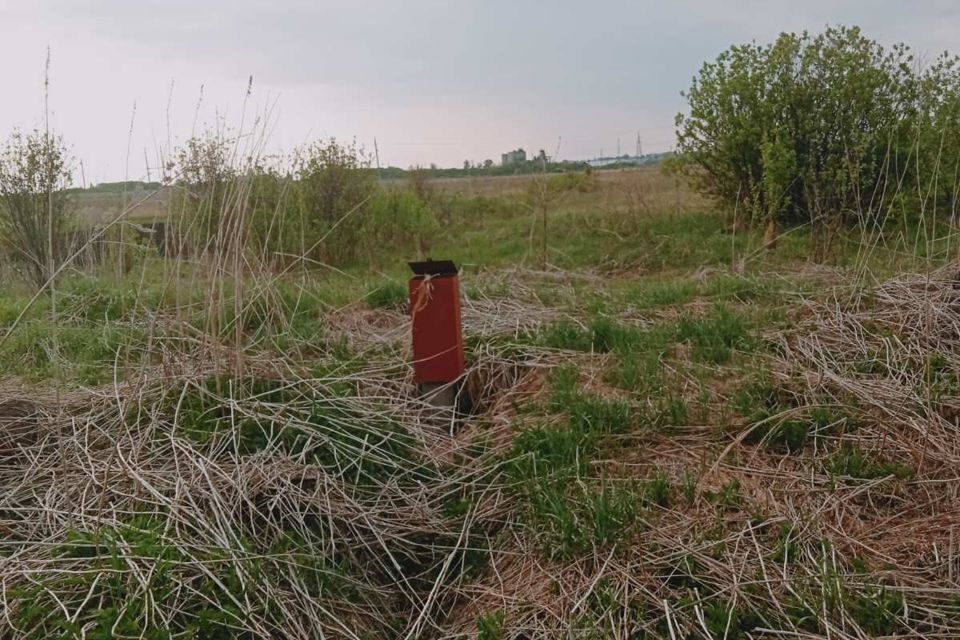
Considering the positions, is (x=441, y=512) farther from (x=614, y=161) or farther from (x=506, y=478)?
(x=614, y=161)

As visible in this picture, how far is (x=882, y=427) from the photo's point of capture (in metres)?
2.71

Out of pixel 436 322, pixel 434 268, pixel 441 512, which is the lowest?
pixel 441 512

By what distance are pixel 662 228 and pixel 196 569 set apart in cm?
796

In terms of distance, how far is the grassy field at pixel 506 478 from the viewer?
1.96 meters

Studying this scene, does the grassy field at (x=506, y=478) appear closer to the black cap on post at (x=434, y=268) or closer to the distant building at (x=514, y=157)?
the black cap on post at (x=434, y=268)

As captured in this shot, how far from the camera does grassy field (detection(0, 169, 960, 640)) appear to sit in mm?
1962

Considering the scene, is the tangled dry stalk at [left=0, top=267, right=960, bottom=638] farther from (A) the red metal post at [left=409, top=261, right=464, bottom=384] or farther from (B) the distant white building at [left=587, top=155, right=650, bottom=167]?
(B) the distant white building at [left=587, top=155, right=650, bottom=167]

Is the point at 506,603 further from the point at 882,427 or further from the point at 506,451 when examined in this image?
the point at 882,427

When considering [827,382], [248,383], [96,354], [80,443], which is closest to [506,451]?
A: [248,383]

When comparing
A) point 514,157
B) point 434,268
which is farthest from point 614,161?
point 434,268

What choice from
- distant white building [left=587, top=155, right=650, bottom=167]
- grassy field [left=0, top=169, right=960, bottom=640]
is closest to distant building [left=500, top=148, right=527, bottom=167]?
distant white building [left=587, top=155, right=650, bottom=167]

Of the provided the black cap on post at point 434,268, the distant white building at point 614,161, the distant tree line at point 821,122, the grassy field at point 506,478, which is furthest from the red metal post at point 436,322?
the distant white building at point 614,161

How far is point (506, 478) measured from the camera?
2.65 m

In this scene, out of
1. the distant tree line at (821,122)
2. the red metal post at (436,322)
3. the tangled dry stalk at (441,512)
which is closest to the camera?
the tangled dry stalk at (441,512)
